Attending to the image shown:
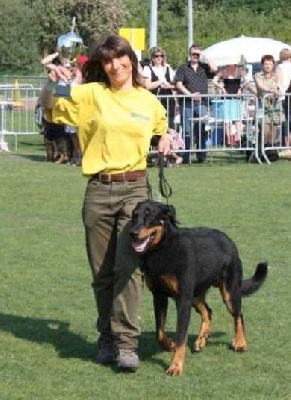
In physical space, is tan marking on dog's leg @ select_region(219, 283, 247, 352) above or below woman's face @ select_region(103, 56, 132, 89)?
below

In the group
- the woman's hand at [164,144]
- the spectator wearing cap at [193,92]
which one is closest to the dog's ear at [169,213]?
the woman's hand at [164,144]

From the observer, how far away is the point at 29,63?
55.9m

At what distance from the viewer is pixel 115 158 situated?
7.17 meters

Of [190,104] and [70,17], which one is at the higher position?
[70,17]

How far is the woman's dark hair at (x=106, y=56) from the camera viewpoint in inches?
277

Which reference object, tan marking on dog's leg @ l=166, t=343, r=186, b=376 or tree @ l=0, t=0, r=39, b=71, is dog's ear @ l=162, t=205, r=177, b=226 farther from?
tree @ l=0, t=0, r=39, b=71

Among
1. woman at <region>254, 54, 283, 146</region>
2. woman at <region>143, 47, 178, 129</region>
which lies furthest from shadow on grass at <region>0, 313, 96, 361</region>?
woman at <region>254, 54, 283, 146</region>

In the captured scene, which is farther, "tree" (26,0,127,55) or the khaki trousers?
"tree" (26,0,127,55)

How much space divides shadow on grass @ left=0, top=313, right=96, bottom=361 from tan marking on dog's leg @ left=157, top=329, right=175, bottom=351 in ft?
1.39

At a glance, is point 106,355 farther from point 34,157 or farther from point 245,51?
point 245,51

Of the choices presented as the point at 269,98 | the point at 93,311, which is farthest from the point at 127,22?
the point at 93,311

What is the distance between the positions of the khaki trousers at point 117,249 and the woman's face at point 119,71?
59cm

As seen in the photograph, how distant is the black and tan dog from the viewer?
6965 mm

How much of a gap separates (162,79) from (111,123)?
1256 centimetres
